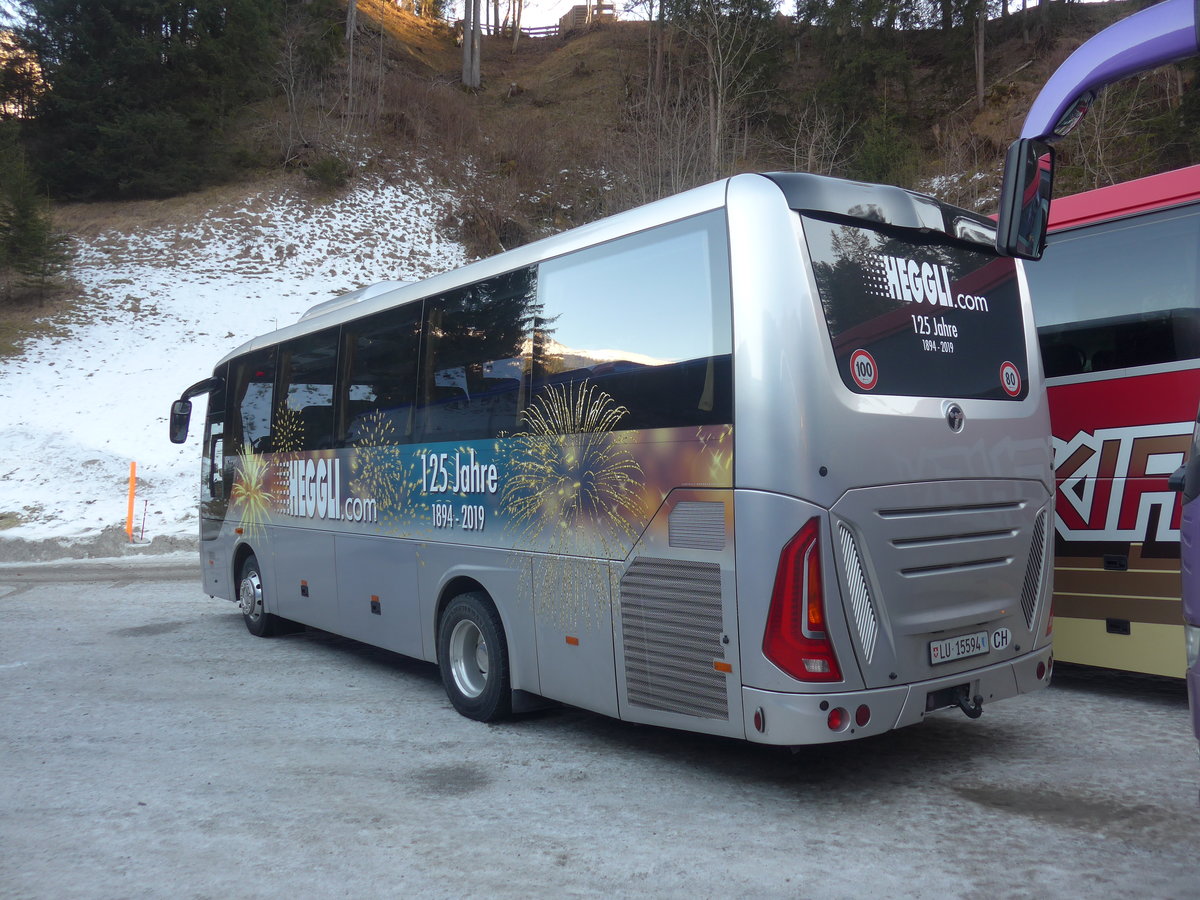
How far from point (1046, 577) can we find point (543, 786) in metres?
3.07

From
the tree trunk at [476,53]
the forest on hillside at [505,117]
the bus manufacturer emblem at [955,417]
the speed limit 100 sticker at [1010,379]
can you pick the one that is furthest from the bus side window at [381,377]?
the tree trunk at [476,53]

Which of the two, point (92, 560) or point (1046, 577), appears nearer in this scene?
point (1046, 577)

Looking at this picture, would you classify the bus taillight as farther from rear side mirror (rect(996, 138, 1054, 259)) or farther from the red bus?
the red bus

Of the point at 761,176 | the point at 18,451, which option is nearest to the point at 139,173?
the point at 18,451

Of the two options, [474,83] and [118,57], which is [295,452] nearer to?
[118,57]

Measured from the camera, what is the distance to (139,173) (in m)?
34.4

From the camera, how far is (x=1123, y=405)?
6.78 meters

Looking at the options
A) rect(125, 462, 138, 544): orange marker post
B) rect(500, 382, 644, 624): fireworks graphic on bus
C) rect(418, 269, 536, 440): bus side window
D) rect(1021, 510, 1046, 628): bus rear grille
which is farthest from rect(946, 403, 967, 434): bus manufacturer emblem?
rect(125, 462, 138, 544): orange marker post

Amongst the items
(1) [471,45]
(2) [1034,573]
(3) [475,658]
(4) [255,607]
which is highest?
(1) [471,45]

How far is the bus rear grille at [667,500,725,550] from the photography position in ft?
16.0

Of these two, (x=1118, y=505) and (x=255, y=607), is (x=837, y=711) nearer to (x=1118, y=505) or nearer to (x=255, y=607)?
(x=1118, y=505)

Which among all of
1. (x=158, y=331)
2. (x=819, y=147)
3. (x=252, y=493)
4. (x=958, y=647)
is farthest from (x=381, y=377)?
(x=158, y=331)

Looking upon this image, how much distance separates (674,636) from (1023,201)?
2612 mm

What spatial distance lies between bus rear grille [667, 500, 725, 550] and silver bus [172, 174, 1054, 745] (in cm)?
1
